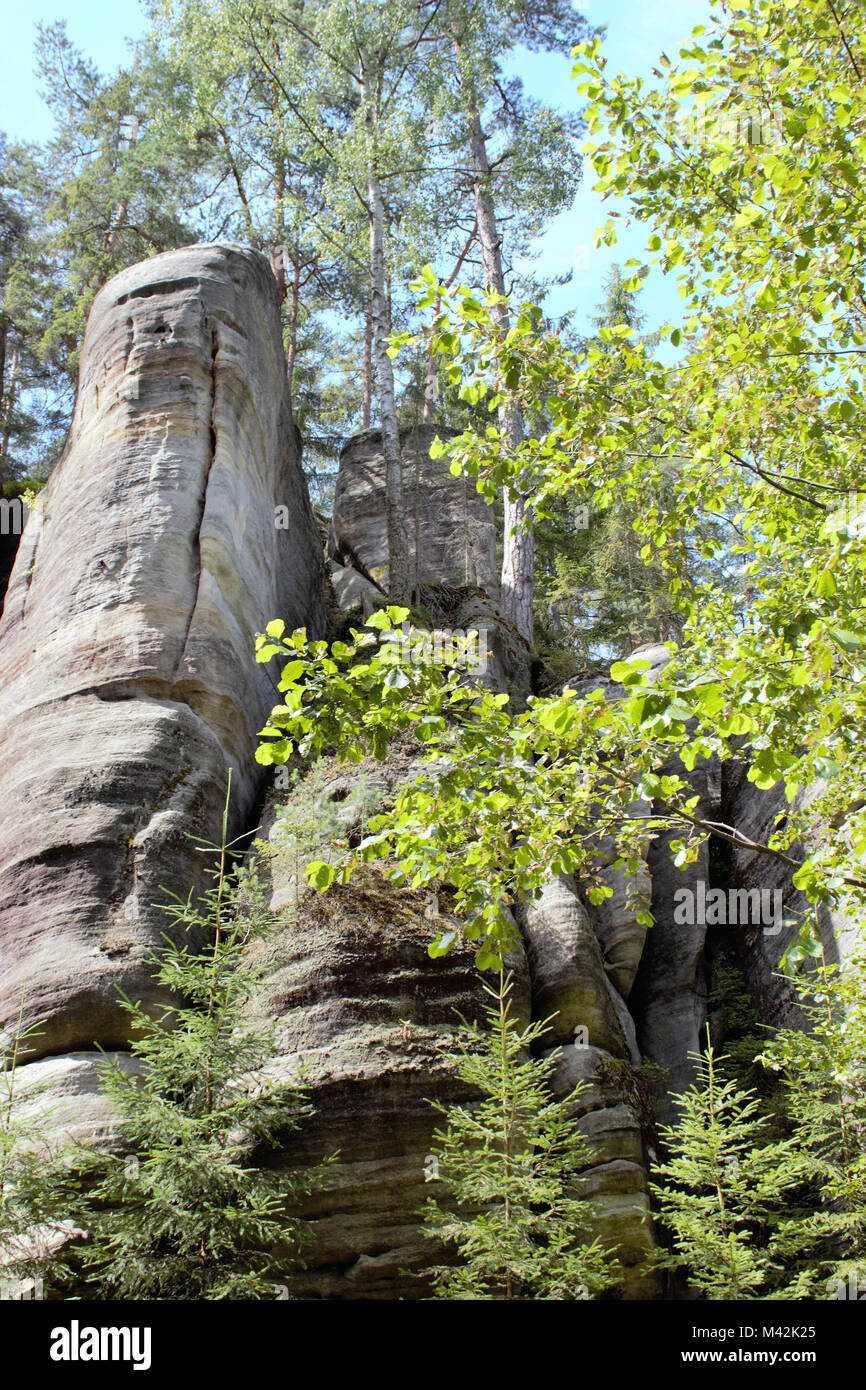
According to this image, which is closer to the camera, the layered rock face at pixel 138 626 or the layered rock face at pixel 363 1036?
the layered rock face at pixel 363 1036

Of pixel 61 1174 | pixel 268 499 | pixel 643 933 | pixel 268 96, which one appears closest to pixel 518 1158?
pixel 61 1174

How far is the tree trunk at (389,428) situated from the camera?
15.8 m

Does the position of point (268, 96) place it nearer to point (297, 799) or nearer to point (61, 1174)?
point (297, 799)

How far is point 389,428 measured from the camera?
55.6 feet

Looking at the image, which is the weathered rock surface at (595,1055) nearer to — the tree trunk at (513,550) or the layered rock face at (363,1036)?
the layered rock face at (363,1036)

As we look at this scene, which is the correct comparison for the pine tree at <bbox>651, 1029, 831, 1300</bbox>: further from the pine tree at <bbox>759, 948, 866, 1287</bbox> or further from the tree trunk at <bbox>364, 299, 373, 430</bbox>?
the tree trunk at <bbox>364, 299, 373, 430</bbox>

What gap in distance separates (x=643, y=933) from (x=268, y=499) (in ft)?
26.8

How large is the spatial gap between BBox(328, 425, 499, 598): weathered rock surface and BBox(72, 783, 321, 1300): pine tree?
11109 mm

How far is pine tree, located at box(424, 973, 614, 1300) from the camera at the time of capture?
6363 millimetres

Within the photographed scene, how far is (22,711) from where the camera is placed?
10.8 metres

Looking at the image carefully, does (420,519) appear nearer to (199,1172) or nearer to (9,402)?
(9,402)

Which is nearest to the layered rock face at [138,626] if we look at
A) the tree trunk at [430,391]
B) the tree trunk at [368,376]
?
the tree trunk at [430,391]

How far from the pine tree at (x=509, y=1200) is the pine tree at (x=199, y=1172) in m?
1.12

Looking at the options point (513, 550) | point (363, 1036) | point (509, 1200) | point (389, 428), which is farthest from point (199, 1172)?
point (389, 428)
